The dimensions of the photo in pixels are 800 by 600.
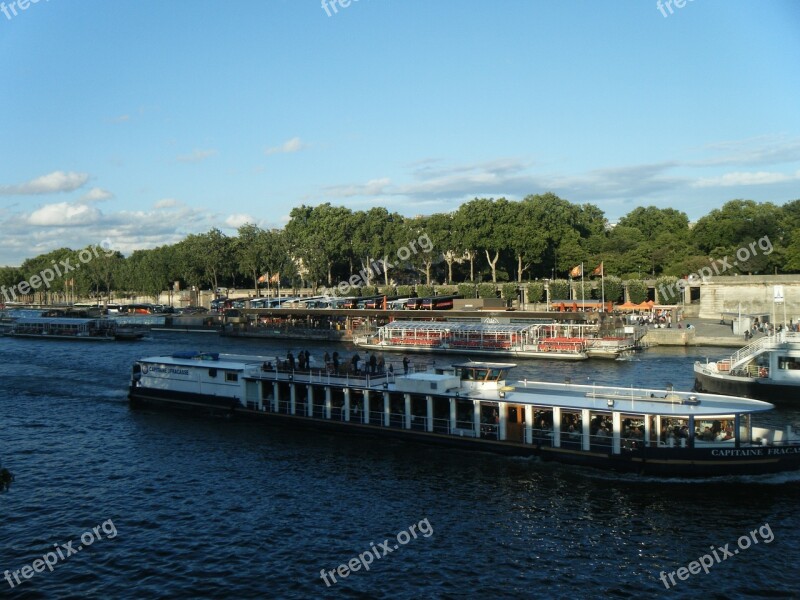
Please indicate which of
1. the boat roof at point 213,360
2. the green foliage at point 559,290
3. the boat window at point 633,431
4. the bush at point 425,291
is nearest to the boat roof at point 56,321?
the bush at point 425,291

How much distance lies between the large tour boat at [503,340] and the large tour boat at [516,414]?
3708cm

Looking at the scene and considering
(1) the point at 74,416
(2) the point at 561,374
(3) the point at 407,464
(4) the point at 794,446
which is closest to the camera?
(4) the point at 794,446

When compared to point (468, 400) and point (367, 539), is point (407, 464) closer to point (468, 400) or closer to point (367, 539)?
point (468, 400)

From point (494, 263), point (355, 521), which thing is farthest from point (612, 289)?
point (355, 521)

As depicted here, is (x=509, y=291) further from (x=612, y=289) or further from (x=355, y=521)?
(x=355, y=521)

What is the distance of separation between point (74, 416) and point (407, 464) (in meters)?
25.8

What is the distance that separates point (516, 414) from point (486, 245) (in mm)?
103595

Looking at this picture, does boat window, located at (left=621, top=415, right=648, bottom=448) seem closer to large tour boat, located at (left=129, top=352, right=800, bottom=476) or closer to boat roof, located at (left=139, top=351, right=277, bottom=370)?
large tour boat, located at (left=129, top=352, right=800, bottom=476)

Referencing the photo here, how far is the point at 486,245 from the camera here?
13662cm

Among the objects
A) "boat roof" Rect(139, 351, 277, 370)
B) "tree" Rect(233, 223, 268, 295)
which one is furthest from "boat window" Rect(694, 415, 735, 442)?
"tree" Rect(233, 223, 268, 295)

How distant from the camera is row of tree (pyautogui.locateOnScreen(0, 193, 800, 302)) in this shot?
128 m

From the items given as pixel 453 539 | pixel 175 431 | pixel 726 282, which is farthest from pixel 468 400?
pixel 726 282

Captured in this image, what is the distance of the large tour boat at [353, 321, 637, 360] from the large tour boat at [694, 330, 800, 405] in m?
23.0

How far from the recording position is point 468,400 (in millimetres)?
35969
